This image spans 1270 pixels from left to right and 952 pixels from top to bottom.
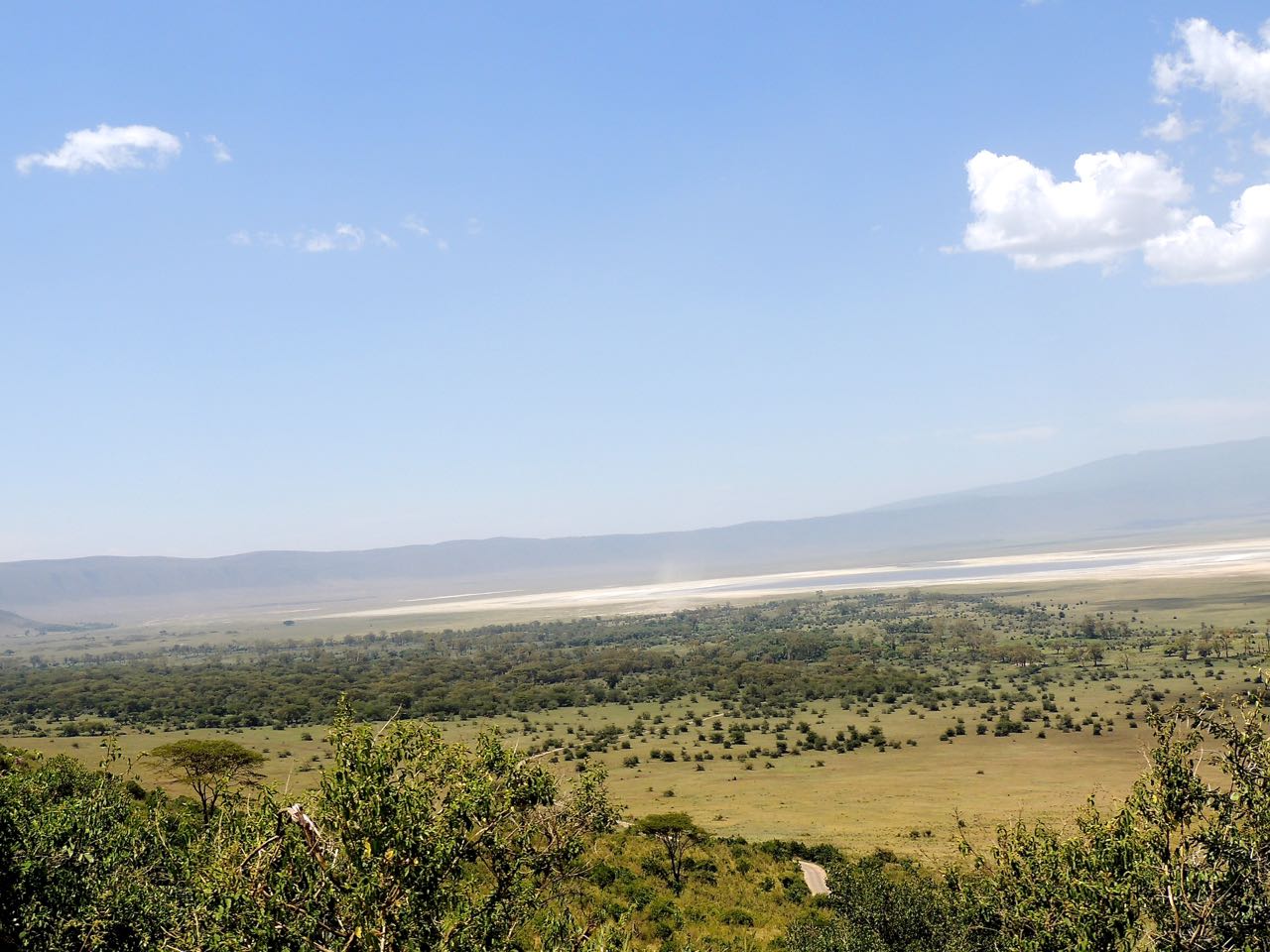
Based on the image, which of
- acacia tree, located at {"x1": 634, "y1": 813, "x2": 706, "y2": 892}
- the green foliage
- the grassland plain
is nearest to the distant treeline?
the grassland plain

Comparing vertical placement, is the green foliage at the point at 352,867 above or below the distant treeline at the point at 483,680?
above

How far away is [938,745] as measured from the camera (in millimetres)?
80188

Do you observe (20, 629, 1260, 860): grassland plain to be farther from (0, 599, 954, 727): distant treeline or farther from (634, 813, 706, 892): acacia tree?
(634, 813, 706, 892): acacia tree

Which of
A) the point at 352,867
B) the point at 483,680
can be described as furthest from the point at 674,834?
the point at 483,680

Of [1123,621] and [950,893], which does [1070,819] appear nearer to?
[950,893]

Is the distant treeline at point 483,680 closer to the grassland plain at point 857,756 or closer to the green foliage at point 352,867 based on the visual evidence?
the grassland plain at point 857,756

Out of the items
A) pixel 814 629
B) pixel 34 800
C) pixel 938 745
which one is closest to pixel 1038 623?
pixel 814 629

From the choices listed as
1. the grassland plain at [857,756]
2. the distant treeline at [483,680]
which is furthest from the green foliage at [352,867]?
the distant treeline at [483,680]

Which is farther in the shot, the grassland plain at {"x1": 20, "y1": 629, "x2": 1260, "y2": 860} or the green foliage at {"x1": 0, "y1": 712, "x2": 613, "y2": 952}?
the grassland plain at {"x1": 20, "y1": 629, "x2": 1260, "y2": 860}

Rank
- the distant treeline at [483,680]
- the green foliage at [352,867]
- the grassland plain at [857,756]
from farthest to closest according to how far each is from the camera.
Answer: the distant treeline at [483,680], the grassland plain at [857,756], the green foliage at [352,867]

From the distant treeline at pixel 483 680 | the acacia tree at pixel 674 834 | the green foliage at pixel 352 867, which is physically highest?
the green foliage at pixel 352 867

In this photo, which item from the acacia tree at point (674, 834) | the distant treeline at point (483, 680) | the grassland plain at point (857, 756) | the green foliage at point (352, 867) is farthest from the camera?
the distant treeline at point (483, 680)

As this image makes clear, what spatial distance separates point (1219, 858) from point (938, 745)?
2833 inches

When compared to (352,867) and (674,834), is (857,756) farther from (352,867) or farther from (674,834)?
(352,867)
